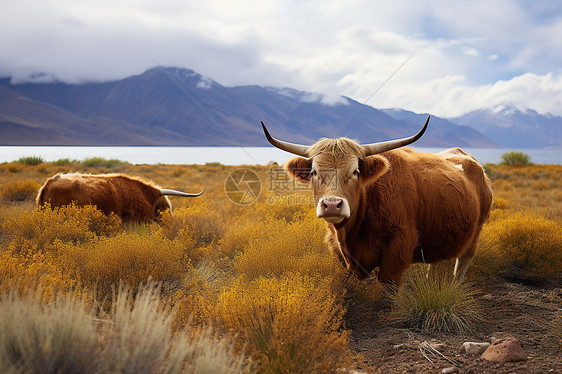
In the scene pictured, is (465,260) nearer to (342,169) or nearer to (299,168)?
(342,169)

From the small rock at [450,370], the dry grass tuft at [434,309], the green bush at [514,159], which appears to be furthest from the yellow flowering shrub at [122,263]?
the green bush at [514,159]

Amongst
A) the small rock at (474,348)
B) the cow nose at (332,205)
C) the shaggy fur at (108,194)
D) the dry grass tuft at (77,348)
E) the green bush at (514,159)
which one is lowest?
the small rock at (474,348)

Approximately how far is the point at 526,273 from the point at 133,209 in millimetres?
7585

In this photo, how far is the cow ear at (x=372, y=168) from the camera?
14.0 feet

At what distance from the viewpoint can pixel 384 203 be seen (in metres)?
4.35

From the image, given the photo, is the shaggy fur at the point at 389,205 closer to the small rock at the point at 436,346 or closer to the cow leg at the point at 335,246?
the cow leg at the point at 335,246

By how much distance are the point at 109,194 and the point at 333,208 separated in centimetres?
557

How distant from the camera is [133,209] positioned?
794 centimetres

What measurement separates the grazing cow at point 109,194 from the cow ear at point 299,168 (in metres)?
4.54

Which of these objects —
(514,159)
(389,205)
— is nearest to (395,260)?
(389,205)

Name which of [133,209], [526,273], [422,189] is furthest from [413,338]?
[133,209]

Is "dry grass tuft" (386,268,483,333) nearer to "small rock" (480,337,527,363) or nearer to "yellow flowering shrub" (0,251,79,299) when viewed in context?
"small rock" (480,337,527,363)

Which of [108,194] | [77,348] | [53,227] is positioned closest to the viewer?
[77,348]

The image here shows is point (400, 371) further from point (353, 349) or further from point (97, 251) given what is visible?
point (97, 251)
